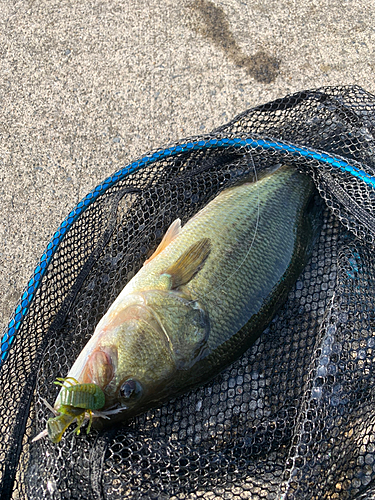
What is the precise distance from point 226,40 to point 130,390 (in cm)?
332

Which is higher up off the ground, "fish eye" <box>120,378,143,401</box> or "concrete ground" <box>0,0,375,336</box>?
"concrete ground" <box>0,0,375,336</box>

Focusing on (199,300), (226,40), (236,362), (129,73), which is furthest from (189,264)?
(226,40)

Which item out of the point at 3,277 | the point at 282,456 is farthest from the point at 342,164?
the point at 3,277

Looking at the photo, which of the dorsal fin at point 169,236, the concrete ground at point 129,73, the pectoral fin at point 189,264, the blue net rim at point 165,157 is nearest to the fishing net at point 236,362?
the blue net rim at point 165,157

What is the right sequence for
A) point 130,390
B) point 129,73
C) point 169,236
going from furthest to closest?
point 129,73, point 169,236, point 130,390

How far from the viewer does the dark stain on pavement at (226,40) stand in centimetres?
367

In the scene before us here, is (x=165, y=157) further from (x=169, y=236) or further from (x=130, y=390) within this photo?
(x=130, y=390)

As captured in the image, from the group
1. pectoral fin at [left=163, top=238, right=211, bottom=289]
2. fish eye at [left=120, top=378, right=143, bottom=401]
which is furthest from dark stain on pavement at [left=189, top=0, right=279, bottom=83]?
fish eye at [left=120, top=378, right=143, bottom=401]

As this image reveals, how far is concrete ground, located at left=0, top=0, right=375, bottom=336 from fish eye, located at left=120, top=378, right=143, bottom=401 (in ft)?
5.14

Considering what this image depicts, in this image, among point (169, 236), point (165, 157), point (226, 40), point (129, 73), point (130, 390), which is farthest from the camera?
point (226, 40)

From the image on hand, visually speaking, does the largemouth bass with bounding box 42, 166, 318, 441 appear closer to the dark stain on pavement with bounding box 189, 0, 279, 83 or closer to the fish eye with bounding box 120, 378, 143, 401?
the fish eye with bounding box 120, 378, 143, 401

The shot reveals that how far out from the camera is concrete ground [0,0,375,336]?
323cm

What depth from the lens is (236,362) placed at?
2.43 meters

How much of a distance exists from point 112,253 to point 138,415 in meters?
1.01
